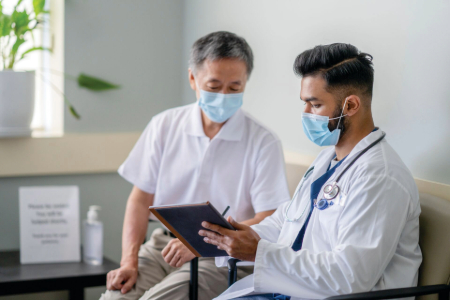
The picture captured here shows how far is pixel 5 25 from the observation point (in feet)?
8.00

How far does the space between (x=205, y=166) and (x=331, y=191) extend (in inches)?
28.8

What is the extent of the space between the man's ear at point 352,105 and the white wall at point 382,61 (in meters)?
0.34

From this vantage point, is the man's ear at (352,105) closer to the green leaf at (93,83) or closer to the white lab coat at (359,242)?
the white lab coat at (359,242)

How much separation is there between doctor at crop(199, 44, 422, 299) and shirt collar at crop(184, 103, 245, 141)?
1.59 feet

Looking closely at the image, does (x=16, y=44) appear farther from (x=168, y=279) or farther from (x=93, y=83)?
(x=168, y=279)

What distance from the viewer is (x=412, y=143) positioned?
1.71m

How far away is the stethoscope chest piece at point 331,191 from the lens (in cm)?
141

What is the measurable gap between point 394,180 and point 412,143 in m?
0.46

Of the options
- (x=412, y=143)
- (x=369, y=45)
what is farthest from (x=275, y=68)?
(x=412, y=143)

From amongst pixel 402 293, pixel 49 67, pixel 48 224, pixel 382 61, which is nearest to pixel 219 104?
pixel 382 61

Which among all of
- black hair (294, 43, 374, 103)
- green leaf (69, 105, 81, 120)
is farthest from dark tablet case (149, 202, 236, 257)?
green leaf (69, 105, 81, 120)

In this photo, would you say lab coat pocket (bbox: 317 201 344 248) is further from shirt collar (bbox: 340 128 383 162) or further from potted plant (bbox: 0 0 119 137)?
potted plant (bbox: 0 0 119 137)

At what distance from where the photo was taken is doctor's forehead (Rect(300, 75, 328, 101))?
148cm

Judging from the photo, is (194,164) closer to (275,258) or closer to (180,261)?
(180,261)
